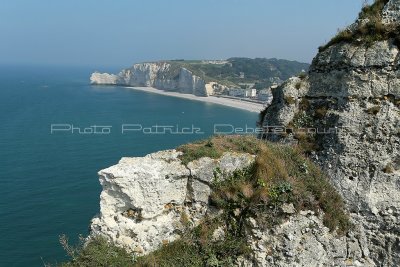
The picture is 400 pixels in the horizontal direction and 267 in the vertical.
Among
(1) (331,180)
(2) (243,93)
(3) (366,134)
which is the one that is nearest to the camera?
(3) (366,134)

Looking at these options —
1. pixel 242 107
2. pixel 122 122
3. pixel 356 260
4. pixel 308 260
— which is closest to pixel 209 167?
pixel 308 260

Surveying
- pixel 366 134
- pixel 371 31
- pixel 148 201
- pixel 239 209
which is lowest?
pixel 239 209

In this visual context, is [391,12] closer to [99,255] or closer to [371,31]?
[371,31]

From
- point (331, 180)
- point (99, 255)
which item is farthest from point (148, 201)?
point (331, 180)

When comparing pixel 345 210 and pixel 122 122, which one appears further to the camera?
pixel 122 122

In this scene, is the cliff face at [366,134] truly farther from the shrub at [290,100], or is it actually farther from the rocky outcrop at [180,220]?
the shrub at [290,100]

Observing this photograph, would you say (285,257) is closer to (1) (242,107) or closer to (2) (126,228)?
(2) (126,228)

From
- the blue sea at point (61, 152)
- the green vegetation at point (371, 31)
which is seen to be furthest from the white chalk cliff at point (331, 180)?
the blue sea at point (61, 152)

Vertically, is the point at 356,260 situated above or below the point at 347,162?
below
